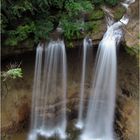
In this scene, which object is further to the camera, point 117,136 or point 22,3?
point 117,136

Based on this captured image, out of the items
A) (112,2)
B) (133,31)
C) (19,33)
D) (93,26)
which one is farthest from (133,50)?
(19,33)

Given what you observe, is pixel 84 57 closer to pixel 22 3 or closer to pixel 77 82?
pixel 77 82

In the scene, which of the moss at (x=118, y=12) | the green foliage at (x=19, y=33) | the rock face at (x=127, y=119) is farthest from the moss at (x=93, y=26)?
the rock face at (x=127, y=119)

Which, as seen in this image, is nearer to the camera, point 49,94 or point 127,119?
point 127,119

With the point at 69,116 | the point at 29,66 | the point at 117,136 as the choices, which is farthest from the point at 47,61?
the point at 117,136

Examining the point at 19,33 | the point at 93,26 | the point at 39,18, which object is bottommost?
the point at 19,33

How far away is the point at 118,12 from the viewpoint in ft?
36.9

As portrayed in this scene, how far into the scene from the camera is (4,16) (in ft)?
30.9

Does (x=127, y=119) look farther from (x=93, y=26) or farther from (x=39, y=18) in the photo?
(x=39, y=18)

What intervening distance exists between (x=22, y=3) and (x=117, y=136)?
4746 millimetres

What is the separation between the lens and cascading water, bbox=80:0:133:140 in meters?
10.6

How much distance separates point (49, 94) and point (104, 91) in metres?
1.66

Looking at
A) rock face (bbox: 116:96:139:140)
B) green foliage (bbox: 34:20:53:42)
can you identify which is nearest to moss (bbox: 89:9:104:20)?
green foliage (bbox: 34:20:53:42)

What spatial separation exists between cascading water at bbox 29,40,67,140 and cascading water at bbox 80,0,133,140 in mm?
855
